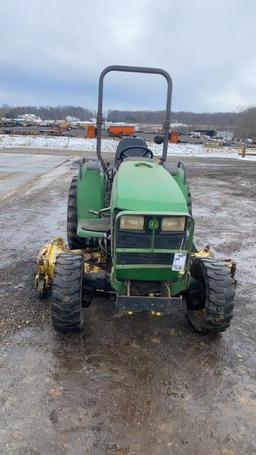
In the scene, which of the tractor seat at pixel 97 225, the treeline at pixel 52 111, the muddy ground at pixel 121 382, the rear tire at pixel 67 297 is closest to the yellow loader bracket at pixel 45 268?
the muddy ground at pixel 121 382

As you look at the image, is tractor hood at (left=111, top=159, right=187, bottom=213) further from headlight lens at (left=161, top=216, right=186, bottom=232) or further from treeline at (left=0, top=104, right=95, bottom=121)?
treeline at (left=0, top=104, right=95, bottom=121)

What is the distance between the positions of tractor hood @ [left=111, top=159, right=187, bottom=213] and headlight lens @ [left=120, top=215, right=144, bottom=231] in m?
0.08

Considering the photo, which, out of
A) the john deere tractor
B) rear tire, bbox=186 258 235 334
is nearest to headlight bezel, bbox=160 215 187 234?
the john deere tractor

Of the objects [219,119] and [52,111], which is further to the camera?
[219,119]

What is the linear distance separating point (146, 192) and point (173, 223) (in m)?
0.39

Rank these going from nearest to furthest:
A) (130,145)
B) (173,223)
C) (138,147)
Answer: (173,223) < (138,147) < (130,145)

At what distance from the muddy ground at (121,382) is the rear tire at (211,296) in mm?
241

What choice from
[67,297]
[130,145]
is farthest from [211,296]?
[130,145]

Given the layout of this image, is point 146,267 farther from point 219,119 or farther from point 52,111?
point 219,119

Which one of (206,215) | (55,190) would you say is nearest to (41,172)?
(55,190)

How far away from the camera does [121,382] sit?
10.8ft

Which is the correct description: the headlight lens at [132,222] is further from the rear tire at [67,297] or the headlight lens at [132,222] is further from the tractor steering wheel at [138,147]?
the tractor steering wheel at [138,147]

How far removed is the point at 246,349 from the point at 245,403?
803 millimetres

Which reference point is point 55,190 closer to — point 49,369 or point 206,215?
point 206,215
